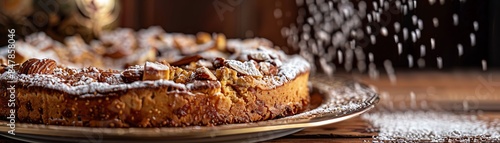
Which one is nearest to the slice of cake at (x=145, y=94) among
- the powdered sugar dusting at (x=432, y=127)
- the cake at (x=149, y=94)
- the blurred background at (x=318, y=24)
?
the cake at (x=149, y=94)

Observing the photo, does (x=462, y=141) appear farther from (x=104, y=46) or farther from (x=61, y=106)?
(x=104, y=46)

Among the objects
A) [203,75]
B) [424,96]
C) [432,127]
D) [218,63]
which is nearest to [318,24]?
[424,96]

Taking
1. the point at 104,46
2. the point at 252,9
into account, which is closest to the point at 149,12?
the point at 252,9

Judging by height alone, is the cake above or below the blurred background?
below

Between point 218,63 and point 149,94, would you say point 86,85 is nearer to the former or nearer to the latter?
point 149,94

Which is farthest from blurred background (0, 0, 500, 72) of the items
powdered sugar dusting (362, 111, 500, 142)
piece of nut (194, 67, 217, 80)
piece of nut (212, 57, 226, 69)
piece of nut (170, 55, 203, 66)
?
piece of nut (194, 67, 217, 80)

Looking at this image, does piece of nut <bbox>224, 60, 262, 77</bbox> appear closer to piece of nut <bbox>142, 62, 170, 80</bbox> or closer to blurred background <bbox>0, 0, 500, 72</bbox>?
piece of nut <bbox>142, 62, 170, 80</bbox>

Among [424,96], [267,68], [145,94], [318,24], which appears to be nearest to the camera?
[145,94]
